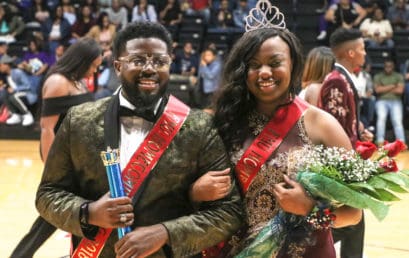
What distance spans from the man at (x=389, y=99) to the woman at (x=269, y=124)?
879 cm

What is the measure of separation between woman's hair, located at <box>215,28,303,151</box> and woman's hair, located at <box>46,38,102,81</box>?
2.27 meters

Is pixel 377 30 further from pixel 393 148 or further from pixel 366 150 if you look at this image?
pixel 393 148

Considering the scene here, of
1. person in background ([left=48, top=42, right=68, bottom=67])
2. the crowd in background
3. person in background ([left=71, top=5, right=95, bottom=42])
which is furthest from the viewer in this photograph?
person in background ([left=71, top=5, right=95, bottom=42])

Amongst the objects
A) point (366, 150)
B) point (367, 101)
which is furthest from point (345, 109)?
point (367, 101)

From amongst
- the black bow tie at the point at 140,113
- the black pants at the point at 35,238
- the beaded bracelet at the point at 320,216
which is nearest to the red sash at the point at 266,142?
the beaded bracelet at the point at 320,216

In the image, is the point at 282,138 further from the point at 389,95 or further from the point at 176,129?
the point at 389,95

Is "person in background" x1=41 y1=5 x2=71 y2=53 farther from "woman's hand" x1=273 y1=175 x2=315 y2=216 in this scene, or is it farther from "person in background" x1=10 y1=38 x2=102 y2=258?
"woman's hand" x1=273 y1=175 x2=315 y2=216

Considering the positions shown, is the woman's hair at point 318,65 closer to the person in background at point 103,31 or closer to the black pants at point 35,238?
the black pants at point 35,238

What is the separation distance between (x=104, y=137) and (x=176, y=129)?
230 mm

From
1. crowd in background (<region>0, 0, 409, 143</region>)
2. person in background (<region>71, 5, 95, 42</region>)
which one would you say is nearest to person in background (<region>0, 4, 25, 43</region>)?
crowd in background (<region>0, 0, 409, 143</region>)

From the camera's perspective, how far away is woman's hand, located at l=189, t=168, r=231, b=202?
218cm

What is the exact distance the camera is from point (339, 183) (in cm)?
221

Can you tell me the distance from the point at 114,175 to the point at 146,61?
1.25 feet

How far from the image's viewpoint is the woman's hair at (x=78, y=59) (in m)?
4.70
